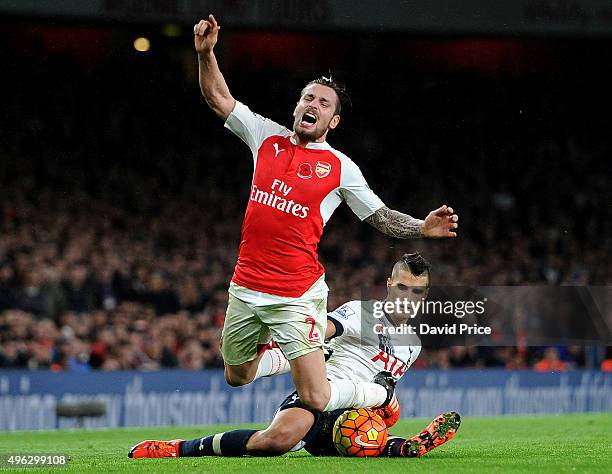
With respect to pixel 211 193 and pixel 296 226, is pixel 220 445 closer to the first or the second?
pixel 296 226

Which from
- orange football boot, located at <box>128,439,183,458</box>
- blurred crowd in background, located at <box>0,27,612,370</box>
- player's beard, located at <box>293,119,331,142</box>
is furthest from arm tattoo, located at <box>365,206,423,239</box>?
blurred crowd in background, located at <box>0,27,612,370</box>

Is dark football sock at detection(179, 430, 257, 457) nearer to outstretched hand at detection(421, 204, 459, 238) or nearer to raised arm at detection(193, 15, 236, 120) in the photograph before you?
outstretched hand at detection(421, 204, 459, 238)

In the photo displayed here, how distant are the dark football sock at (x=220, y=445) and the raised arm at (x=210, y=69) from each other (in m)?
1.97

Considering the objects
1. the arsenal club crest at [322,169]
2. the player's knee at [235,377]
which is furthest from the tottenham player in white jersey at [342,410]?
the arsenal club crest at [322,169]

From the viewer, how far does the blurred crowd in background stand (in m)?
16.0

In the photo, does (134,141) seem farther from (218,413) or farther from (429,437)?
(429,437)

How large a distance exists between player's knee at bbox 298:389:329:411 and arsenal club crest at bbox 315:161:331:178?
132 centimetres

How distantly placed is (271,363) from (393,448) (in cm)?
100

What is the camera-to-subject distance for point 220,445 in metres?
6.89

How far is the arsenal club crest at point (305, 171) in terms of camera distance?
22.5ft

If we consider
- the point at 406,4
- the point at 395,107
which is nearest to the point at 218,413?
the point at 406,4

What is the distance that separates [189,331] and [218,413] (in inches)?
62.6

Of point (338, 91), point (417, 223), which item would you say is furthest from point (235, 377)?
point (338, 91)

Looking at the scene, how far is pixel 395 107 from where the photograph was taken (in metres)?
24.2
